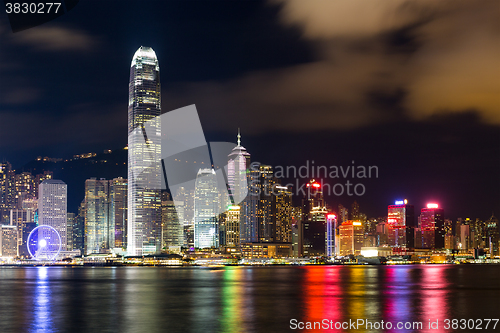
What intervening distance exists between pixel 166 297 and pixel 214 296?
16.1 ft

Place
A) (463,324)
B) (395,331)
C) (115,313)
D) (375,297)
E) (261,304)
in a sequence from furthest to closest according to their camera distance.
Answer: (375,297) → (261,304) → (115,313) → (463,324) → (395,331)

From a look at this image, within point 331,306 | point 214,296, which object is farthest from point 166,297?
point 331,306

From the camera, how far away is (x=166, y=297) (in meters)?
59.2

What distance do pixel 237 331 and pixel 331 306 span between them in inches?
569

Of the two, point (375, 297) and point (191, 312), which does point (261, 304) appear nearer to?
point (191, 312)

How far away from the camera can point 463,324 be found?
37438 mm

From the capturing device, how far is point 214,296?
60188mm

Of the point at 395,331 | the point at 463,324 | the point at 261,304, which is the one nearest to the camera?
the point at 395,331

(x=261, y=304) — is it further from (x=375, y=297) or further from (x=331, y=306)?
(x=375, y=297)

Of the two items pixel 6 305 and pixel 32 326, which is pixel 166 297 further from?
pixel 32 326

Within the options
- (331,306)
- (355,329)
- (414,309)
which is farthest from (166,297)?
(355,329)

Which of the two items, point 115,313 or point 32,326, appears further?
point 115,313

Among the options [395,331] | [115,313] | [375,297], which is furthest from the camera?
[375,297]

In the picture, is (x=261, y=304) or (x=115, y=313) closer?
(x=115, y=313)
